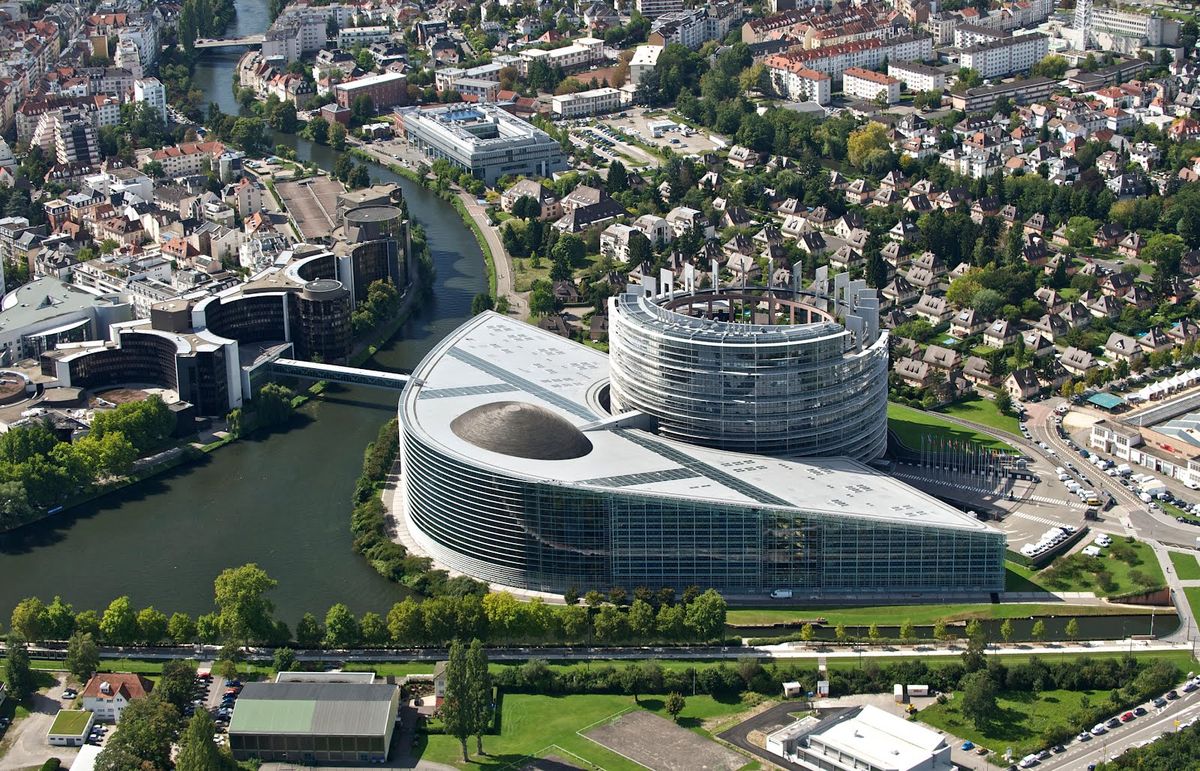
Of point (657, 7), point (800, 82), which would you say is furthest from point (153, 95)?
point (657, 7)

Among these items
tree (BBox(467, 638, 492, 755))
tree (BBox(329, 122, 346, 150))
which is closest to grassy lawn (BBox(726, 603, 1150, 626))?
tree (BBox(467, 638, 492, 755))

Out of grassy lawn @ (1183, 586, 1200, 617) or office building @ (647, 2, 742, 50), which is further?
office building @ (647, 2, 742, 50)

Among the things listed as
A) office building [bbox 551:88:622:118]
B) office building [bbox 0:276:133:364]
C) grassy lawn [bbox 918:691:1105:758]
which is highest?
office building [bbox 551:88:622:118]

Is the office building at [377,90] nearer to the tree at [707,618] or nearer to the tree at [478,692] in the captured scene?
the tree at [707,618]

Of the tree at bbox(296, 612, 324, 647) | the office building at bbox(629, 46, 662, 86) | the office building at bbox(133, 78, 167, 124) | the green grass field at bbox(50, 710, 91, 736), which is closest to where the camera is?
the green grass field at bbox(50, 710, 91, 736)

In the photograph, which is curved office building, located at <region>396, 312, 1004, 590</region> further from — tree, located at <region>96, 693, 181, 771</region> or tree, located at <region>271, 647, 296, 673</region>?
tree, located at <region>96, 693, 181, 771</region>

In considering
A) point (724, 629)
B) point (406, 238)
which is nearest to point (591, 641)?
point (724, 629)
